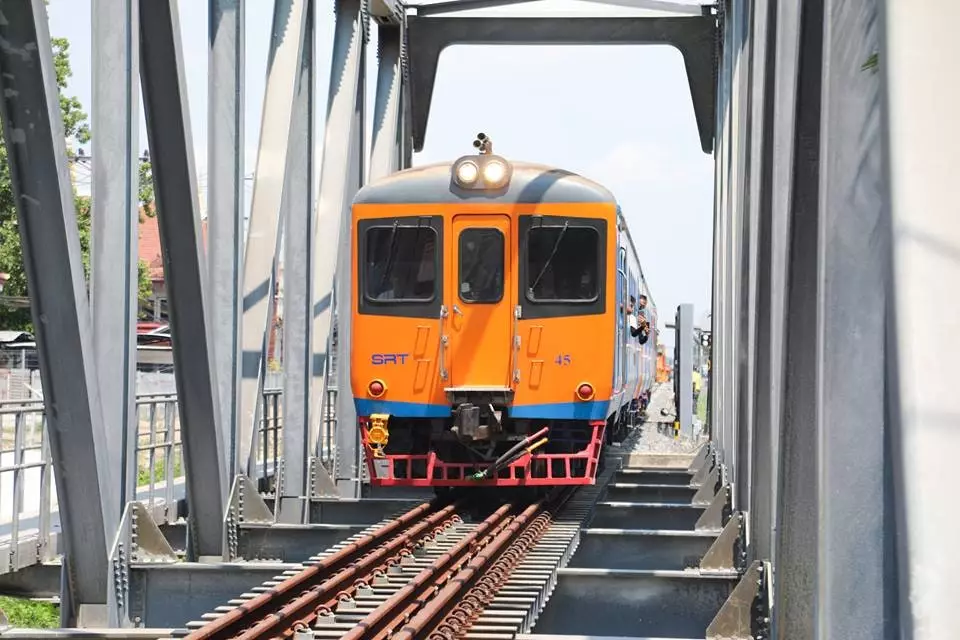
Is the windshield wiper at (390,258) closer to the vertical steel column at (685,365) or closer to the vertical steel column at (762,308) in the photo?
the vertical steel column at (762,308)

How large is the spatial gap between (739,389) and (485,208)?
3067 millimetres

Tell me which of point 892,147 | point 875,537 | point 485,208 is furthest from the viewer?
point 485,208

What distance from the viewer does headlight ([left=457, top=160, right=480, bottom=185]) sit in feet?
33.6

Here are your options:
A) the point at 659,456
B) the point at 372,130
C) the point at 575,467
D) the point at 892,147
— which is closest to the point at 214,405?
the point at 575,467

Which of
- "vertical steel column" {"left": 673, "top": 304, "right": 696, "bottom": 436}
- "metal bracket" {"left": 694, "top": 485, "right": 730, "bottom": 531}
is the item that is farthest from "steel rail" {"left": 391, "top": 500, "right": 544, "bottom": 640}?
"vertical steel column" {"left": 673, "top": 304, "right": 696, "bottom": 436}

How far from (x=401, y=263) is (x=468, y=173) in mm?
844

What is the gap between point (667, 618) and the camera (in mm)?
6684

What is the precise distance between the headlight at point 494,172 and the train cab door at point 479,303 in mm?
251

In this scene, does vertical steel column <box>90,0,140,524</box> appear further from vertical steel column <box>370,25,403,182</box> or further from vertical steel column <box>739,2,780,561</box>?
vertical steel column <box>370,25,403,182</box>

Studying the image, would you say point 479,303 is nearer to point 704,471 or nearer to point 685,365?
point 704,471

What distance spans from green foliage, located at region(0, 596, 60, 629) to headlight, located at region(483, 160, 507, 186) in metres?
4.59

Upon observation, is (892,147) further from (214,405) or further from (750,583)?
(214,405)

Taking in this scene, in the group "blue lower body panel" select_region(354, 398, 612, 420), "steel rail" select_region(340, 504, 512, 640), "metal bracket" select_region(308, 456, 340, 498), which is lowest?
"steel rail" select_region(340, 504, 512, 640)

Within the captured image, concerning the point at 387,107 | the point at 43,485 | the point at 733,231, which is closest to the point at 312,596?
the point at 43,485
